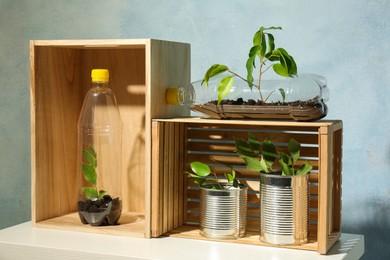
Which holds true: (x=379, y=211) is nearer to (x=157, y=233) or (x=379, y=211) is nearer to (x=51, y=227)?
(x=157, y=233)

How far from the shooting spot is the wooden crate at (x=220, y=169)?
5.02 feet

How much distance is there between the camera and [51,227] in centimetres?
177

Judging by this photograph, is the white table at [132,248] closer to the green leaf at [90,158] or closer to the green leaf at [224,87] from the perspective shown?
the green leaf at [90,158]

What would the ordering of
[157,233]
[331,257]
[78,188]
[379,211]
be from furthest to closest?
[379,211], [78,188], [157,233], [331,257]

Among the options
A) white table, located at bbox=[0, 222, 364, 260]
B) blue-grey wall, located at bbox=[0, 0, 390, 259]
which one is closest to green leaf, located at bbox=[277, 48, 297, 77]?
white table, located at bbox=[0, 222, 364, 260]

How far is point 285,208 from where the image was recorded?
1.56 metres

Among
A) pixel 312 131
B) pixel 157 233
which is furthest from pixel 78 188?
pixel 312 131

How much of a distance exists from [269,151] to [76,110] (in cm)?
62

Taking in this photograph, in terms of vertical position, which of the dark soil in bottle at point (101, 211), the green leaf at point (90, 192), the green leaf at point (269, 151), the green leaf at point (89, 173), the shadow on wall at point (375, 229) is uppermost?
the green leaf at point (269, 151)

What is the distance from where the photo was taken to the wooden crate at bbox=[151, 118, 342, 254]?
5.02ft

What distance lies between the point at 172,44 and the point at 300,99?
387 millimetres

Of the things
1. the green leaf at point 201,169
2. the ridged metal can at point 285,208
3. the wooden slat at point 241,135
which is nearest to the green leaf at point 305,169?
the ridged metal can at point 285,208

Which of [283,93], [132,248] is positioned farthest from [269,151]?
[132,248]

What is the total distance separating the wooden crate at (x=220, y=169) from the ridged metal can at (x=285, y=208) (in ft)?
0.13
